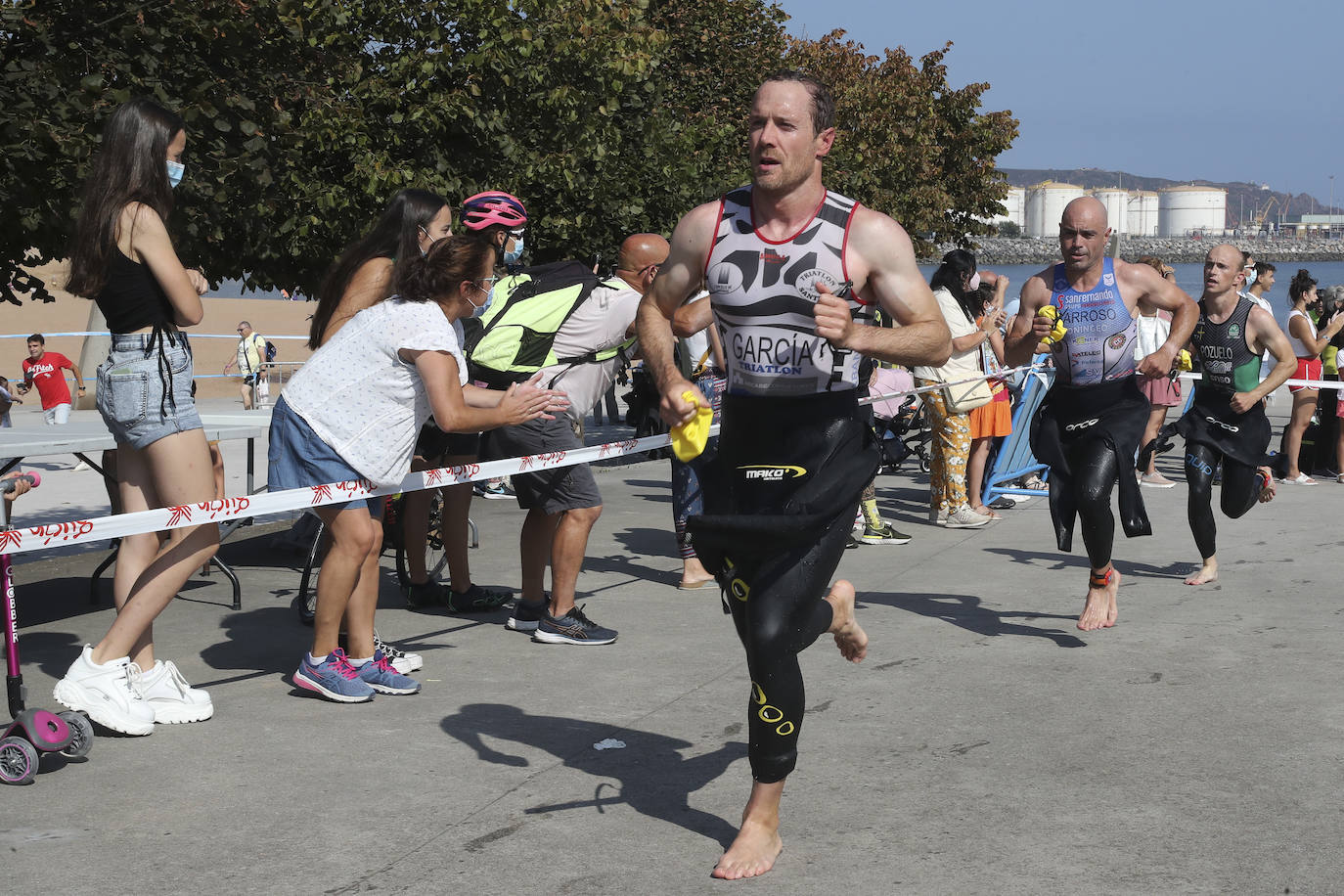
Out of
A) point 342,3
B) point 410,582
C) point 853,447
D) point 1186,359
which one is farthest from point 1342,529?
point 342,3

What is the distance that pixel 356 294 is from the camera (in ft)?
18.8

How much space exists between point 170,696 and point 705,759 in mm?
1995

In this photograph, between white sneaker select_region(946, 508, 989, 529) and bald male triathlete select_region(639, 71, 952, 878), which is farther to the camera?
white sneaker select_region(946, 508, 989, 529)

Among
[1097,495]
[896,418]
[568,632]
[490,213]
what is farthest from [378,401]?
[896,418]

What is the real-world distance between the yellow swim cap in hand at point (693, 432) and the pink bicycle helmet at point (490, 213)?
107 inches

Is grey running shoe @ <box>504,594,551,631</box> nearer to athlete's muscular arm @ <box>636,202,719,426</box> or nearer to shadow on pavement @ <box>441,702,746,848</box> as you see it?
shadow on pavement @ <box>441,702,746,848</box>

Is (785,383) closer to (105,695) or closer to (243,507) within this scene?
(243,507)

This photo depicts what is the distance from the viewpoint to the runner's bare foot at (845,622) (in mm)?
4276

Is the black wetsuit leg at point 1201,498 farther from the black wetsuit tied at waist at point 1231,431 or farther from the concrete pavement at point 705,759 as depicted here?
the concrete pavement at point 705,759

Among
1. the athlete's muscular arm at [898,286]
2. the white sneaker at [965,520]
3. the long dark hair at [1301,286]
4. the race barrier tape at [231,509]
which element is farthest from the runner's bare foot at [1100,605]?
the long dark hair at [1301,286]

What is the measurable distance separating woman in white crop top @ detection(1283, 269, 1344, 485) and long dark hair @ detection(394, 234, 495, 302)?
384 inches

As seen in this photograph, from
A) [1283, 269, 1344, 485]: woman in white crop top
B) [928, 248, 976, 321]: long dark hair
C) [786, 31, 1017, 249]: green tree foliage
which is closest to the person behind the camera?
[928, 248, 976, 321]: long dark hair

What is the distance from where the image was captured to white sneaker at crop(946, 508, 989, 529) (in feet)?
34.4

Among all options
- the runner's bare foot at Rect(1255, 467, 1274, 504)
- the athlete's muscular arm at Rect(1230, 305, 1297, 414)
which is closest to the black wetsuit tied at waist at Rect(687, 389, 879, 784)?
the athlete's muscular arm at Rect(1230, 305, 1297, 414)
